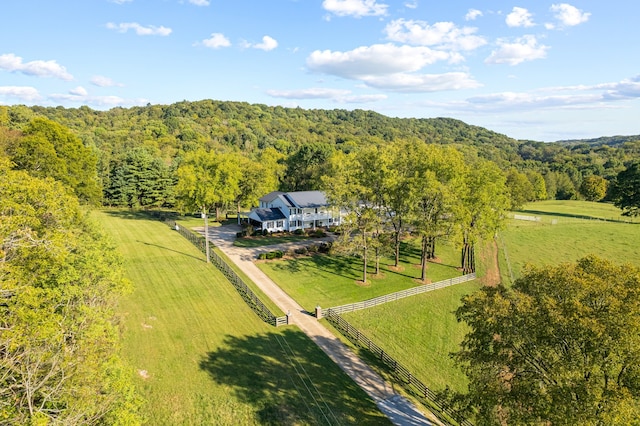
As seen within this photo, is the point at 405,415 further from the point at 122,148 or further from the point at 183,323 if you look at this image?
the point at 122,148

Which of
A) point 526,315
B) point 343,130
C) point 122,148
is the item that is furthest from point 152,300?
point 343,130

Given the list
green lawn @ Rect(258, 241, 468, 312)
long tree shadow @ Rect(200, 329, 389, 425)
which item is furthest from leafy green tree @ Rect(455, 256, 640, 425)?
green lawn @ Rect(258, 241, 468, 312)

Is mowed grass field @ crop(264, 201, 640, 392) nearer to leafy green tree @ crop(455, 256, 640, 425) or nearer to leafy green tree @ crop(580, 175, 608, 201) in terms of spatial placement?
leafy green tree @ crop(455, 256, 640, 425)

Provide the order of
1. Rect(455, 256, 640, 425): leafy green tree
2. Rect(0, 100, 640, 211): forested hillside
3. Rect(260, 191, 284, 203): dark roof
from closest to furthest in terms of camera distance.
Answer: Rect(455, 256, 640, 425): leafy green tree → Rect(260, 191, 284, 203): dark roof → Rect(0, 100, 640, 211): forested hillside

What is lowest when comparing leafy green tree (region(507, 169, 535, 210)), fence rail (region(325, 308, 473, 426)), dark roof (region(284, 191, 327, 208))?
fence rail (region(325, 308, 473, 426))

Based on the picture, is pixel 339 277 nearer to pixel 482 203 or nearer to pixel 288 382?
pixel 482 203

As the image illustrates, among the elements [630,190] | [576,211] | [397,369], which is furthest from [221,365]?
[576,211]

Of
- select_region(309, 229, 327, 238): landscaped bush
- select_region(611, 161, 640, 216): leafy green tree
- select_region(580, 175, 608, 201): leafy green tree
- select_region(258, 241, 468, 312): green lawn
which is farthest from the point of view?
select_region(580, 175, 608, 201): leafy green tree

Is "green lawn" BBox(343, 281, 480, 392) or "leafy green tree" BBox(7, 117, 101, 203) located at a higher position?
"leafy green tree" BBox(7, 117, 101, 203)
